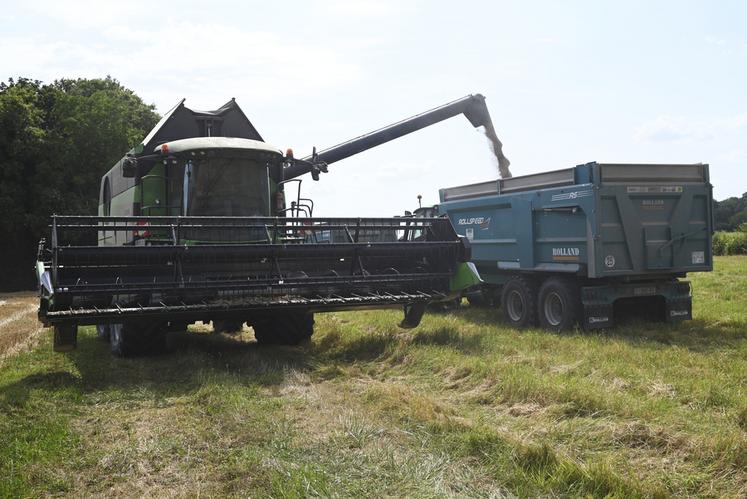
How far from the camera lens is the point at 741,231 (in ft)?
103

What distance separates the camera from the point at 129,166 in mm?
8656

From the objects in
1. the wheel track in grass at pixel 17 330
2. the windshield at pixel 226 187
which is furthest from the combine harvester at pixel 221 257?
the wheel track in grass at pixel 17 330

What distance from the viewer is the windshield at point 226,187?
8500mm

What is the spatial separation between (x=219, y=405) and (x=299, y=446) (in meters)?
1.41

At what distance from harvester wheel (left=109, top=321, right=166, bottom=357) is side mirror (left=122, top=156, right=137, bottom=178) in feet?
6.75

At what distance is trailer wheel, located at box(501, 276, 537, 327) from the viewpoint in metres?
10.6

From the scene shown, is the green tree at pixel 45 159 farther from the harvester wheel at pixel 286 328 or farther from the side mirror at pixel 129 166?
the harvester wheel at pixel 286 328

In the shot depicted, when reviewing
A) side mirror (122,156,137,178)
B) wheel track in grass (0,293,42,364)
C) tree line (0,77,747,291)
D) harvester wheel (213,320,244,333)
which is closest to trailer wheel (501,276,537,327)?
harvester wheel (213,320,244,333)

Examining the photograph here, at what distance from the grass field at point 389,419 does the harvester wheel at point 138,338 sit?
0.56ft

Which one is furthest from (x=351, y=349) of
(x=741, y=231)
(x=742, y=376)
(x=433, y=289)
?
(x=741, y=231)

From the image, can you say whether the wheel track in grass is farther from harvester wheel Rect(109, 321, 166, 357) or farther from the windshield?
the windshield

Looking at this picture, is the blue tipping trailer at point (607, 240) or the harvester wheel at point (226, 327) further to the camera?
the harvester wheel at point (226, 327)

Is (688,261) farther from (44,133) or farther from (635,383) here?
(44,133)

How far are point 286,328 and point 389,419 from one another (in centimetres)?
406
